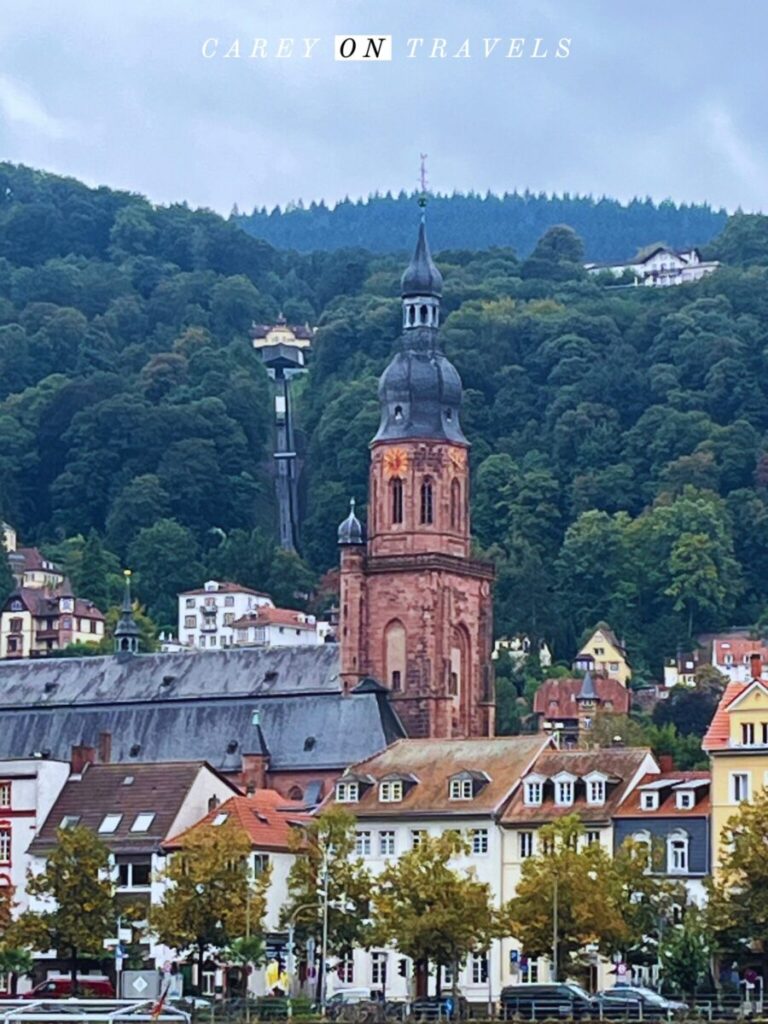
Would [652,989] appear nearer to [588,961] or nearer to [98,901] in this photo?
[588,961]

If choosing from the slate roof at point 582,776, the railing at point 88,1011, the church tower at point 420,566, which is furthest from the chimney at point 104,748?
the railing at point 88,1011

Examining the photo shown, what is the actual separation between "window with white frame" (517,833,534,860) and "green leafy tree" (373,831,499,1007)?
29.9 feet

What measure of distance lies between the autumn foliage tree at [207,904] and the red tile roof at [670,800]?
1375 cm

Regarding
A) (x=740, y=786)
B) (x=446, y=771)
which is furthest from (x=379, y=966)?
(x=740, y=786)

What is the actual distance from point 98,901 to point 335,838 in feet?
27.8

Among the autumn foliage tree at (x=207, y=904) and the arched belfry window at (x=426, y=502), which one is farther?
the arched belfry window at (x=426, y=502)

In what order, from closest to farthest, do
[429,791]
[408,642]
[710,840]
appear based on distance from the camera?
[710,840]
[429,791]
[408,642]

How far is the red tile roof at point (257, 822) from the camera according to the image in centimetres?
12800

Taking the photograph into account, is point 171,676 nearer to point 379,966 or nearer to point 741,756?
point 379,966

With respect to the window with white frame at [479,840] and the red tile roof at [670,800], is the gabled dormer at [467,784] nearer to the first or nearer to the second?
the window with white frame at [479,840]

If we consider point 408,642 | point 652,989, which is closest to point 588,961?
point 652,989

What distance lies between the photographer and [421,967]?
395 feet

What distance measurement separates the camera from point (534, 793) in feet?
421

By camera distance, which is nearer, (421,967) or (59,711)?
(421,967)
